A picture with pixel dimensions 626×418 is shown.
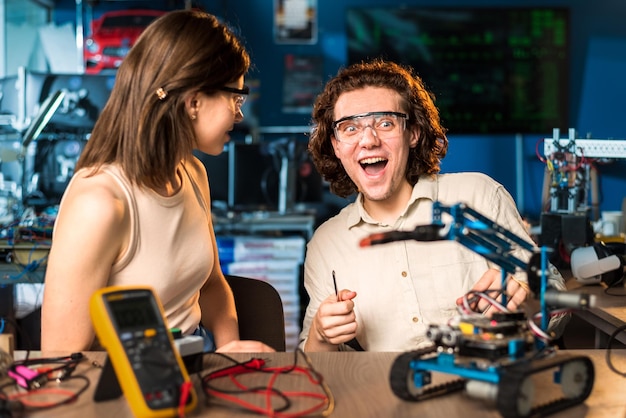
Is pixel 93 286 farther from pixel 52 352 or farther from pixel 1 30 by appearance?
pixel 1 30

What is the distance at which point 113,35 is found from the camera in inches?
237

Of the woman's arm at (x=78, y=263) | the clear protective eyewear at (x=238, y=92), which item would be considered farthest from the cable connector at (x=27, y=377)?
the clear protective eyewear at (x=238, y=92)

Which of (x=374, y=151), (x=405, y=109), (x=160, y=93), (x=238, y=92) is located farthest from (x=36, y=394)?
(x=405, y=109)

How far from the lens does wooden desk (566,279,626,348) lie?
1777mm

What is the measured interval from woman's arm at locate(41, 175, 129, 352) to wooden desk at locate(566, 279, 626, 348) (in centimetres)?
106

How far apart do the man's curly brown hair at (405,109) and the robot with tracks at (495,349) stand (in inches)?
35.1

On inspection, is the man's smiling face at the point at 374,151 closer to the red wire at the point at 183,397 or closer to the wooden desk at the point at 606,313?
the wooden desk at the point at 606,313

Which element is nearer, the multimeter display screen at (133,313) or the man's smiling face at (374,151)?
the multimeter display screen at (133,313)

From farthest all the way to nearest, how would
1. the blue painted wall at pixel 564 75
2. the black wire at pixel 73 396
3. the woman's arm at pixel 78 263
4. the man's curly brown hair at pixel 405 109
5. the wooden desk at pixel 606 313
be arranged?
the blue painted wall at pixel 564 75 < the man's curly brown hair at pixel 405 109 < the wooden desk at pixel 606 313 < the woman's arm at pixel 78 263 < the black wire at pixel 73 396

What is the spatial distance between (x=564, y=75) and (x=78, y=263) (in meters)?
5.26

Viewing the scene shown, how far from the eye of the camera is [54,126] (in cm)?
411

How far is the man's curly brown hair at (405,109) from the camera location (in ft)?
6.63

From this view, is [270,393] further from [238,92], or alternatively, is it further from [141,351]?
[238,92]

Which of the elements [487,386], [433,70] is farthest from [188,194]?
[433,70]
